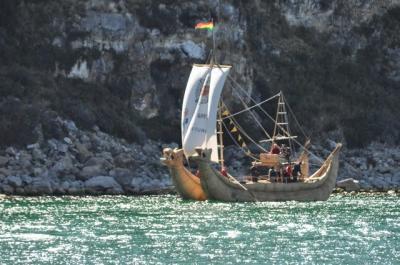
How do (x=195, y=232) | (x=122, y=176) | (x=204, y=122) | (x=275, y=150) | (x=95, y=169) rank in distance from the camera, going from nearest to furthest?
(x=195, y=232) < (x=204, y=122) < (x=275, y=150) < (x=95, y=169) < (x=122, y=176)

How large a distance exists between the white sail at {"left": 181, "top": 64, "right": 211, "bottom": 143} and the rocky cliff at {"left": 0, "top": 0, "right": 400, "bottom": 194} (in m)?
9.15

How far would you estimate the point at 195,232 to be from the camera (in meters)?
50.6

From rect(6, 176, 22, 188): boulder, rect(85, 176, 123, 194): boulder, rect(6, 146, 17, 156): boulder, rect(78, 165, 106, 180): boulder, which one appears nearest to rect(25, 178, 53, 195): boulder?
rect(6, 176, 22, 188): boulder

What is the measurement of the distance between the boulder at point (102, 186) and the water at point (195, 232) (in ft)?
19.9

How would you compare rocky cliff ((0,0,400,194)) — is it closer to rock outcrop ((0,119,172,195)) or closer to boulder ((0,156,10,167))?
rock outcrop ((0,119,172,195))

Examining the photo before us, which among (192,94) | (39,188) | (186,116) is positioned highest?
(192,94)

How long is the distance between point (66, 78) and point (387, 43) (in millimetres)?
28467

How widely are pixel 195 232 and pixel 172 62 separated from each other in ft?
133

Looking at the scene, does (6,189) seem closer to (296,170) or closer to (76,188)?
(76,188)

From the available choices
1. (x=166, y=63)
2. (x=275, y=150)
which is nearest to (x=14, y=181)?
(x=275, y=150)

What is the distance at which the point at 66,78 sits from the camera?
8738 cm

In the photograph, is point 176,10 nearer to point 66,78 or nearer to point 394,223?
point 66,78

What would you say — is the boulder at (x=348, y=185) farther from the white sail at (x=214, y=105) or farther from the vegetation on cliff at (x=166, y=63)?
the white sail at (x=214, y=105)

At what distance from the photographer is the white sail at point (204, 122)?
7106 centimetres
